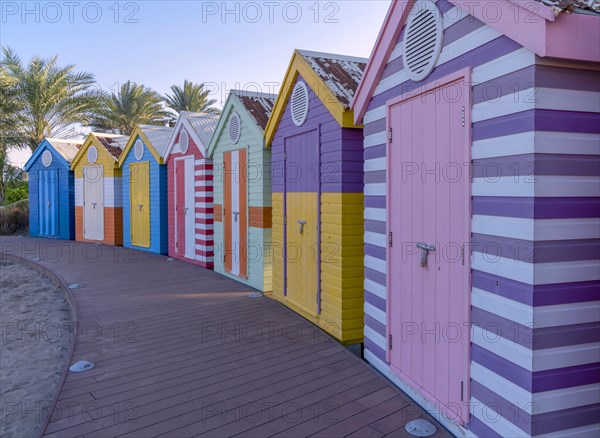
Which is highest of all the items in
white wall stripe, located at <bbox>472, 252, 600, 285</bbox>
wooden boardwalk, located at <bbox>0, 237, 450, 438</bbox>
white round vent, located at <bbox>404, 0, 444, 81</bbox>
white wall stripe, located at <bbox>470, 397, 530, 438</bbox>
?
white round vent, located at <bbox>404, 0, 444, 81</bbox>

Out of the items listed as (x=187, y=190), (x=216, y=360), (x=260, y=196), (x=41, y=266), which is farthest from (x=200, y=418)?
(x=41, y=266)

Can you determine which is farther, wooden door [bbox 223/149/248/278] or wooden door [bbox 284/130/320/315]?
wooden door [bbox 223/149/248/278]

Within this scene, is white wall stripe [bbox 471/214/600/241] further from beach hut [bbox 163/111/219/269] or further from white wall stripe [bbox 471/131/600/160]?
beach hut [bbox 163/111/219/269]

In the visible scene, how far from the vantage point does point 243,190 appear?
7.82 m

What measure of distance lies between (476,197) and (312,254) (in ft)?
9.35

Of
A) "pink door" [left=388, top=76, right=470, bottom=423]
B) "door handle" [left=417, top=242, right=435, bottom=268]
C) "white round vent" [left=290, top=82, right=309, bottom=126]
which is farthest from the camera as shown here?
"white round vent" [left=290, top=82, right=309, bottom=126]

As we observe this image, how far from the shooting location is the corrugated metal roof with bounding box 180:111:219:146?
954 cm

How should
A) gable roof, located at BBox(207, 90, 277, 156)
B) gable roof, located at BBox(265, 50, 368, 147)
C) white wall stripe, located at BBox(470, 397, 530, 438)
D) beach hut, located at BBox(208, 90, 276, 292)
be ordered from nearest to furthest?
1. white wall stripe, located at BBox(470, 397, 530, 438)
2. gable roof, located at BBox(265, 50, 368, 147)
3. beach hut, located at BBox(208, 90, 276, 292)
4. gable roof, located at BBox(207, 90, 277, 156)

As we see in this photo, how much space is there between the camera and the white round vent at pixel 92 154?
13672 millimetres

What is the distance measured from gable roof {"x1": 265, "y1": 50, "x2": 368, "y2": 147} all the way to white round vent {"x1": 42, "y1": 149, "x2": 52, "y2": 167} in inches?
444

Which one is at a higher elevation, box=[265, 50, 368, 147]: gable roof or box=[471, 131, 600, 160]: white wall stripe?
box=[265, 50, 368, 147]: gable roof

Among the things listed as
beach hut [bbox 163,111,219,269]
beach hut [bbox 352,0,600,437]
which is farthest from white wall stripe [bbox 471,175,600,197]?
beach hut [bbox 163,111,219,269]

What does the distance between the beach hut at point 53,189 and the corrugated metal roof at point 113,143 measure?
1.52 metres

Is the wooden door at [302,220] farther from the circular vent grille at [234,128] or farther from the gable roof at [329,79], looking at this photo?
the circular vent grille at [234,128]
